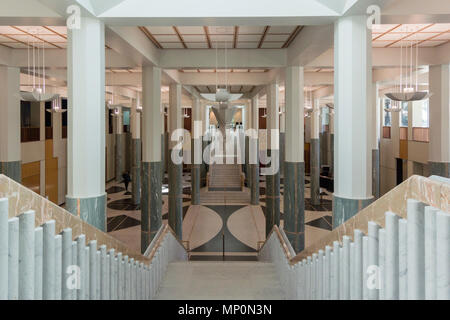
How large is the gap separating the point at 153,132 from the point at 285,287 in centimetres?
620

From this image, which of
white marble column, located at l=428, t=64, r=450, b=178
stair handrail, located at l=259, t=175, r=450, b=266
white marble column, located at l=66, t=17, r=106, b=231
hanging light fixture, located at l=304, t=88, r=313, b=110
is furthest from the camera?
hanging light fixture, located at l=304, t=88, r=313, b=110

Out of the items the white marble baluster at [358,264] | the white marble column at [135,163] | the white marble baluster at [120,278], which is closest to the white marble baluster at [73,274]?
the white marble baluster at [120,278]

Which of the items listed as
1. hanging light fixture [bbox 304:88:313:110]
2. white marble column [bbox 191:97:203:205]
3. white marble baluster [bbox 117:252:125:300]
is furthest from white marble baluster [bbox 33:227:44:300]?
hanging light fixture [bbox 304:88:313:110]

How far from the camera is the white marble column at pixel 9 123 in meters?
11.0

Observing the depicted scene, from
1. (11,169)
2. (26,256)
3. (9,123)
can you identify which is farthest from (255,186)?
(26,256)

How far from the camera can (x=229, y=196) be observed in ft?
74.2

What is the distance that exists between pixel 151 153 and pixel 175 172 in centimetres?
325

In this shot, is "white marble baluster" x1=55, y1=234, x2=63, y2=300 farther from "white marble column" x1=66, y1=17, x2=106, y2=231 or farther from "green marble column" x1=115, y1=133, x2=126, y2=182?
"green marble column" x1=115, y1=133, x2=126, y2=182

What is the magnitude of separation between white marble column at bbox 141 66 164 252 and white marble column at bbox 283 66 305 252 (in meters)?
3.74

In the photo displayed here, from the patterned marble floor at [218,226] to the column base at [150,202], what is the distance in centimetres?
207

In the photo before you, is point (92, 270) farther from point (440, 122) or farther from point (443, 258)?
point (440, 122)

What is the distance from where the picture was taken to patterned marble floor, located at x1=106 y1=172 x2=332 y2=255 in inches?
537
